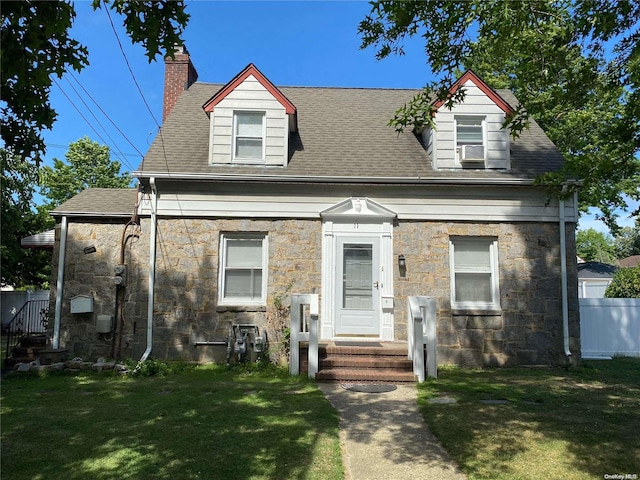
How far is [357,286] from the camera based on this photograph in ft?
33.0

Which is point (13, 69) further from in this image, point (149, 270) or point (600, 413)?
point (600, 413)

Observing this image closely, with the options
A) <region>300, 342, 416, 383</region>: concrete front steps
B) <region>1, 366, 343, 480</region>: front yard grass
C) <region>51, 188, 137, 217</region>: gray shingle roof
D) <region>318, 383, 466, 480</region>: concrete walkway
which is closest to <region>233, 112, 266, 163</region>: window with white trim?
<region>51, 188, 137, 217</region>: gray shingle roof

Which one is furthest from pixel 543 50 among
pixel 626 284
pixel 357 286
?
pixel 626 284

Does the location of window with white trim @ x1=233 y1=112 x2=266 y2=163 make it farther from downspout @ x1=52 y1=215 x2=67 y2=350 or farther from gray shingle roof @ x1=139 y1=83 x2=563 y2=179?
downspout @ x1=52 y1=215 x2=67 y2=350

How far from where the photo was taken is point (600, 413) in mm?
5949

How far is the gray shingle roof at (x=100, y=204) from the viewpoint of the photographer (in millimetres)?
10258

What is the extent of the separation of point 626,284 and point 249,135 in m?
12.7

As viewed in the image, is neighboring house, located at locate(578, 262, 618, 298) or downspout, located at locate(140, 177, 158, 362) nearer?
downspout, located at locate(140, 177, 158, 362)

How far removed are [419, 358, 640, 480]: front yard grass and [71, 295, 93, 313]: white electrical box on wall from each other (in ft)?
23.1

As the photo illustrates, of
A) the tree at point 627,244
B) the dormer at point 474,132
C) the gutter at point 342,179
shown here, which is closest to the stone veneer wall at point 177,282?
the gutter at point 342,179

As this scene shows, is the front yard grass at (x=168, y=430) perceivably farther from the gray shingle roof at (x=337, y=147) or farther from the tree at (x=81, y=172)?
the tree at (x=81, y=172)

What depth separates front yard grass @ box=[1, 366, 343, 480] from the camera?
4.03 m

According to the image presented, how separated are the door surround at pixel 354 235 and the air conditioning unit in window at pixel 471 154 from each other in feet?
6.95

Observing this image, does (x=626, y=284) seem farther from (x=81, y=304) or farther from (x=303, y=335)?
(x=81, y=304)
